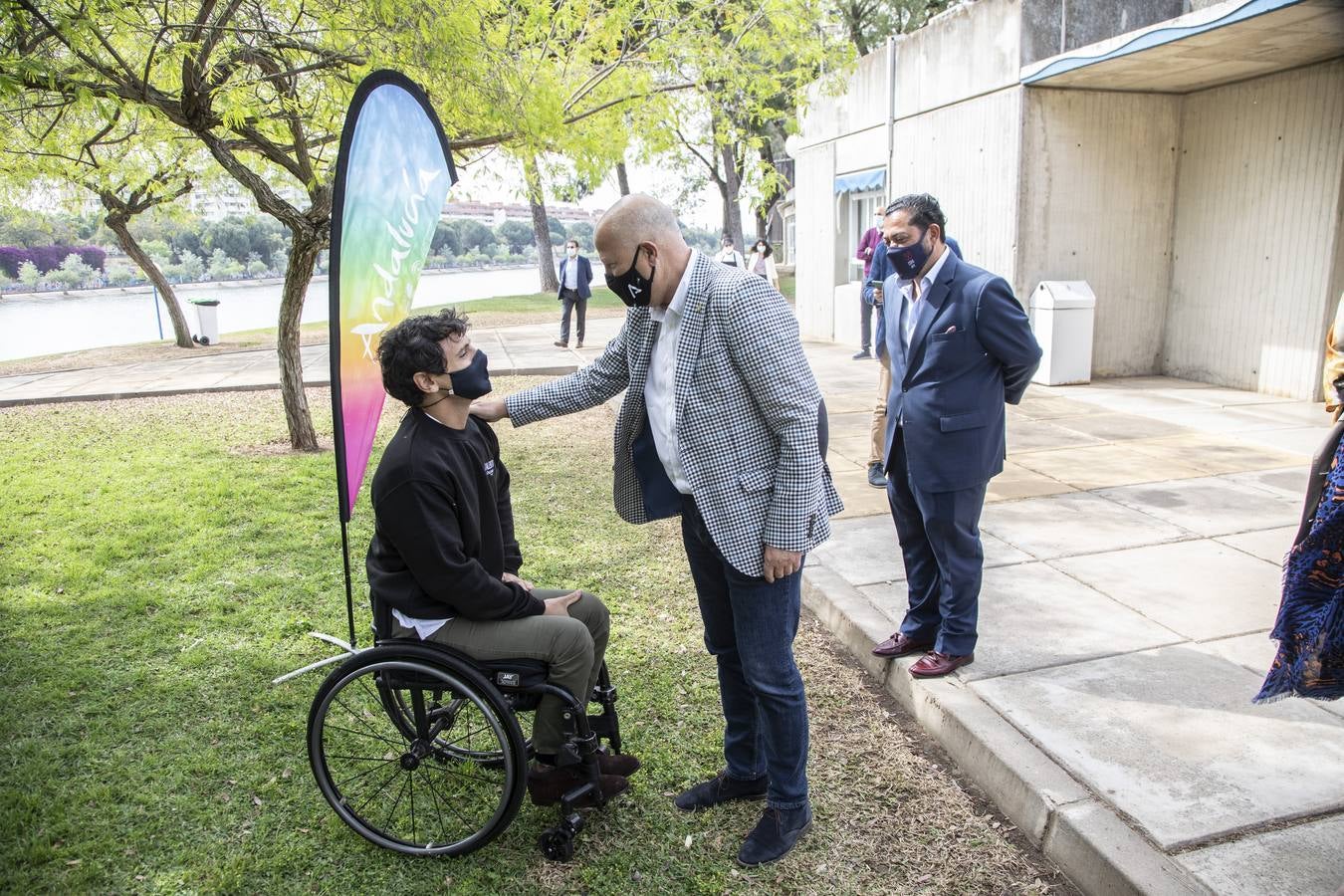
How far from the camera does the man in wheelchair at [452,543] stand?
2.59m

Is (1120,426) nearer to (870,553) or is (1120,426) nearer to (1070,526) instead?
(1070,526)

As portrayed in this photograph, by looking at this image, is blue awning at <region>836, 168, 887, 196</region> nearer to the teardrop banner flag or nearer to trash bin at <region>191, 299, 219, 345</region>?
the teardrop banner flag

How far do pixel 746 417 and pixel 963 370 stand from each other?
1.23 m

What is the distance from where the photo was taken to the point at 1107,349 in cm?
1038

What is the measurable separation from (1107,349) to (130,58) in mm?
10263

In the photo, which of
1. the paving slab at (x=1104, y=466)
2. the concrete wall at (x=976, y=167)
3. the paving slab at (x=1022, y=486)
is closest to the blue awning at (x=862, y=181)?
the concrete wall at (x=976, y=167)

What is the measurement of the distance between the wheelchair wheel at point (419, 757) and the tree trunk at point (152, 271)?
15643 millimetres

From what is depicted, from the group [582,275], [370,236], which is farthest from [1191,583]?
[582,275]

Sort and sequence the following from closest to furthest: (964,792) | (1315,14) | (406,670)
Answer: (406,670)
(964,792)
(1315,14)

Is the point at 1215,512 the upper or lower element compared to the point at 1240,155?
lower

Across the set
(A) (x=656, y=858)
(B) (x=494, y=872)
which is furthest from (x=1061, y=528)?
(B) (x=494, y=872)

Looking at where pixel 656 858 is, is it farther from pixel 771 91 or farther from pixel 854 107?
pixel 854 107

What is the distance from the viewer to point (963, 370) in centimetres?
340

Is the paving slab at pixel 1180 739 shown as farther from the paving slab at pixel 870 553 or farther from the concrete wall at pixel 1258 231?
the concrete wall at pixel 1258 231
